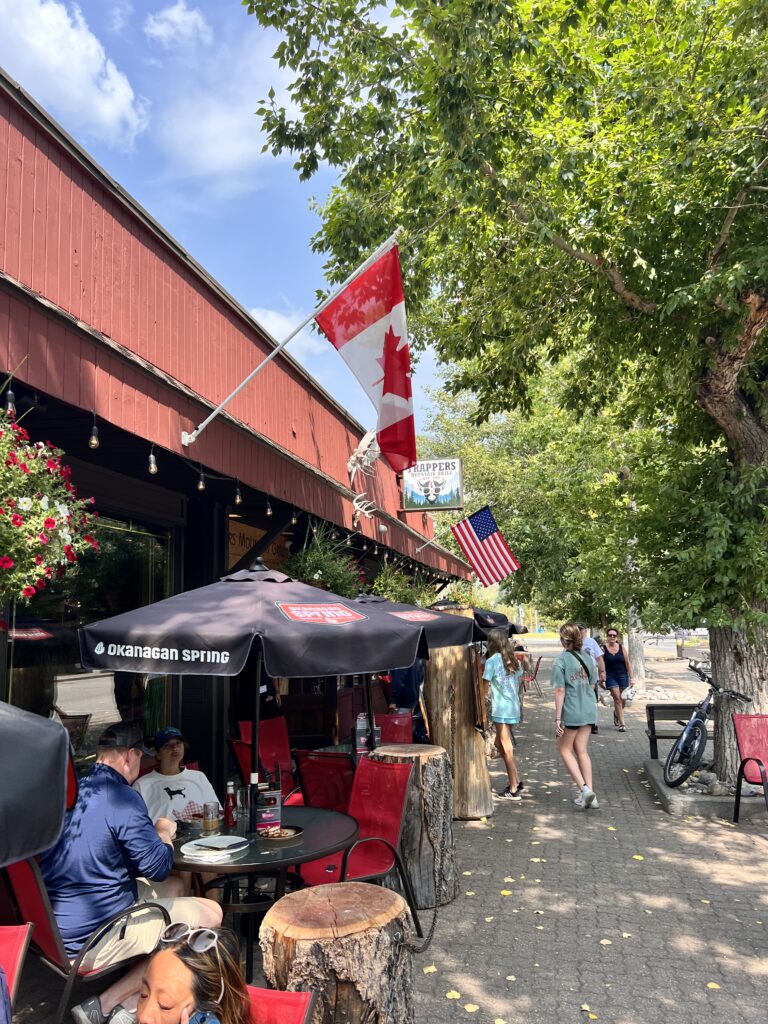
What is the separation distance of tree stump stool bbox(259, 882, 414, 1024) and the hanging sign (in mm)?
13714

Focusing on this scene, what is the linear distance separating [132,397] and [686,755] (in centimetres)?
710

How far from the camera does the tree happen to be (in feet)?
24.3

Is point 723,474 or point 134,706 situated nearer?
point 134,706

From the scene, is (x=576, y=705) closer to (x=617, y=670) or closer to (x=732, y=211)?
(x=732, y=211)

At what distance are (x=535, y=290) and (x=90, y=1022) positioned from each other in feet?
31.7

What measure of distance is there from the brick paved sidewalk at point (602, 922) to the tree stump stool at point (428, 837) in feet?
0.59

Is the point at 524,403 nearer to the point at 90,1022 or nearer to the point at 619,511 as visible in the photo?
the point at 619,511

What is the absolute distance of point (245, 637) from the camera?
13.2 feet

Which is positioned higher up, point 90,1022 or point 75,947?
point 75,947

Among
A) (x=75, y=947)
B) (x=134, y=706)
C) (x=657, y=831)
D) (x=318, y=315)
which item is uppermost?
(x=318, y=315)

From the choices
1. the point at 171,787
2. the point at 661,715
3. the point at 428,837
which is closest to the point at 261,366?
the point at 171,787

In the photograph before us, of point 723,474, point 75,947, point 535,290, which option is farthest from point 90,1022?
point 535,290

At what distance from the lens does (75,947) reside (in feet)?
11.4

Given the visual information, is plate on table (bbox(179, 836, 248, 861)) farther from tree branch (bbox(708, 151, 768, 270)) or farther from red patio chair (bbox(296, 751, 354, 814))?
tree branch (bbox(708, 151, 768, 270))
